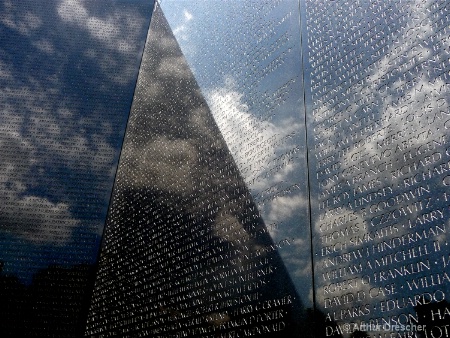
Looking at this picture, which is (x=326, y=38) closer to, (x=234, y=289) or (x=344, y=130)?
(x=344, y=130)

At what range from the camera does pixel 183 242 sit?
5652 mm

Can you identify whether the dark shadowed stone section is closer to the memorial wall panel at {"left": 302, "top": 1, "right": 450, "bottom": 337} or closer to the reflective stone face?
the reflective stone face

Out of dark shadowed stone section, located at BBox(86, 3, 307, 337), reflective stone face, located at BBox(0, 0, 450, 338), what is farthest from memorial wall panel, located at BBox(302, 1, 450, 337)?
dark shadowed stone section, located at BBox(86, 3, 307, 337)

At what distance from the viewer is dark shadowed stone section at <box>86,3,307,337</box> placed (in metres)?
4.26

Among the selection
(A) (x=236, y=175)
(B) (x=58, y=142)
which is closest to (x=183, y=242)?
(A) (x=236, y=175)

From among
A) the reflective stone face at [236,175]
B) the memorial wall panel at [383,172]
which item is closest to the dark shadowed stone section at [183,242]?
the reflective stone face at [236,175]

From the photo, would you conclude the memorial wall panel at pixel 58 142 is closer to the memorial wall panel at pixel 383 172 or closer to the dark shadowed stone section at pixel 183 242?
the dark shadowed stone section at pixel 183 242

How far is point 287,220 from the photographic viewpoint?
432cm

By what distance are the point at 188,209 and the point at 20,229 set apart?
4032mm

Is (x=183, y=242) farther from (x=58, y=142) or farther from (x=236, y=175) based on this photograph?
(x=58, y=142)

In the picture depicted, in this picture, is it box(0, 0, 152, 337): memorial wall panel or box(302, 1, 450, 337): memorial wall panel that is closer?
box(302, 1, 450, 337): memorial wall panel

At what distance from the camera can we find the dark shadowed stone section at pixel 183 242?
4.26 meters

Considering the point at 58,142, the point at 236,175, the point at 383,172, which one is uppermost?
the point at 58,142

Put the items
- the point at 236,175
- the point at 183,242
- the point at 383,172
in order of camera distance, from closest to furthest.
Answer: the point at 383,172, the point at 236,175, the point at 183,242
